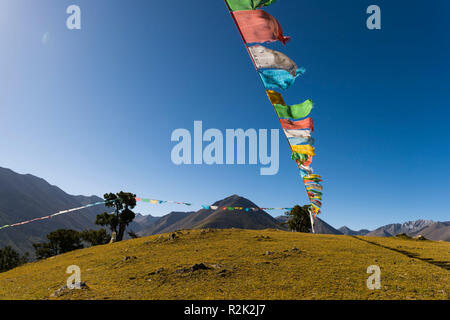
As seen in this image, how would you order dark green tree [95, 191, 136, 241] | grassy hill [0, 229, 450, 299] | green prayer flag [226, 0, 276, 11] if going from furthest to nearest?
dark green tree [95, 191, 136, 241] < grassy hill [0, 229, 450, 299] < green prayer flag [226, 0, 276, 11]

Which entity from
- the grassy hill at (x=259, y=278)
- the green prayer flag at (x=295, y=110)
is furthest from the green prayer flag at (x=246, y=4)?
the grassy hill at (x=259, y=278)

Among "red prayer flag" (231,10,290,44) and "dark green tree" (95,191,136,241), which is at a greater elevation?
"red prayer flag" (231,10,290,44)

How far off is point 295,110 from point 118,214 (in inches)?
1923

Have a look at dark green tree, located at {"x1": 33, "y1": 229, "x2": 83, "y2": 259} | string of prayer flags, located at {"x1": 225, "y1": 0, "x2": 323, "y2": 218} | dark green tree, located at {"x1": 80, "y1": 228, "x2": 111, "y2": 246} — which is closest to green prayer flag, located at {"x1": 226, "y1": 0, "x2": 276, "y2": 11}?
string of prayer flags, located at {"x1": 225, "y1": 0, "x2": 323, "y2": 218}

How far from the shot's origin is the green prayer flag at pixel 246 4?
23.5 feet

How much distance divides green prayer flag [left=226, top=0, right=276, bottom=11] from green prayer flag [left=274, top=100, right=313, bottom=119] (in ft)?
14.0

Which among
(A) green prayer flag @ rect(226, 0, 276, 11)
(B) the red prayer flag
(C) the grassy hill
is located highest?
(A) green prayer flag @ rect(226, 0, 276, 11)

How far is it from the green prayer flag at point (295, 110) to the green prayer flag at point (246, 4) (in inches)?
168

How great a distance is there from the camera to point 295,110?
10.5 meters

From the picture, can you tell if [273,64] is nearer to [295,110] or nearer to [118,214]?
[295,110]

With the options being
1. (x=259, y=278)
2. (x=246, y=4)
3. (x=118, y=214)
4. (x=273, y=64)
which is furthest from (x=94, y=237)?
(x=246, y=4)

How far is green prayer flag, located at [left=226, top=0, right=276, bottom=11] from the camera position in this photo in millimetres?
7168

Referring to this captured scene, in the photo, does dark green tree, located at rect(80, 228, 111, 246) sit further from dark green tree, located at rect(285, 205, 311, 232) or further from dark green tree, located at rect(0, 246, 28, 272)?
A: dark green tree, located at rect(285, 205, 311, 232)
